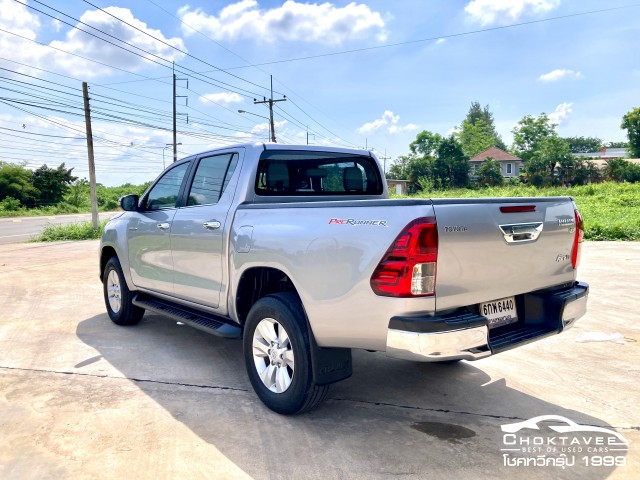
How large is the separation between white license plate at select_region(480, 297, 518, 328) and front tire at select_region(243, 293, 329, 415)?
1.13m

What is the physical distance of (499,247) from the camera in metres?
3.00

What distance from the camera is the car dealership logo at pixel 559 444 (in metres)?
2.84

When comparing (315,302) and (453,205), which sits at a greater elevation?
(453,205)

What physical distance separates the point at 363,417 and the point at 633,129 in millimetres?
87293

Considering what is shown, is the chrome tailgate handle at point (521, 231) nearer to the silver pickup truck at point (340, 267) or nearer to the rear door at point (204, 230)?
the silver pickup truck at point (340, 267)

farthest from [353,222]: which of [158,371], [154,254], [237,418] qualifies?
[154,254]

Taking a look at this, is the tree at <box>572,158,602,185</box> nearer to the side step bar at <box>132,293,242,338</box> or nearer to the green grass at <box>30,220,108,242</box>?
the green grass at <box>30,220,108,242</box>

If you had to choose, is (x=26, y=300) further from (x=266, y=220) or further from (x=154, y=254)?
(x=266, y=220)

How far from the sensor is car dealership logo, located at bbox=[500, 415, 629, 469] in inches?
112

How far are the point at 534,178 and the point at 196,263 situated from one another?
59.1m

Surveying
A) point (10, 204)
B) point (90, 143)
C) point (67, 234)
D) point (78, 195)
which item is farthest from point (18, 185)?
point (67, 234)

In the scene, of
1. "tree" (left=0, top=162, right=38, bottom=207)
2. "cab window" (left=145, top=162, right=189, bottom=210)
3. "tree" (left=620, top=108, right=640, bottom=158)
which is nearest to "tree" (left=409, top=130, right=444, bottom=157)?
"tree" (left=620, top=108, right=640, bottom=158)

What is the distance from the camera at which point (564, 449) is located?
2988 millimetres

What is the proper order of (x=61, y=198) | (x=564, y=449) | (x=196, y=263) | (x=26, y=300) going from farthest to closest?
(x=61, y=198) → (x=26, y=300) → (x=196, y=263) → (x=564, y=449)
